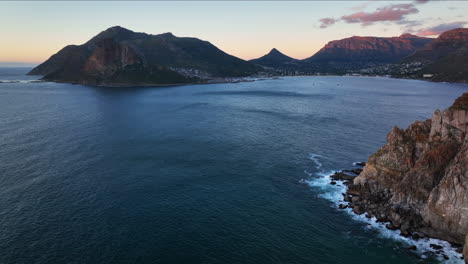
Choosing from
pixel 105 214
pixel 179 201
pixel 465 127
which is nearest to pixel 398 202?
pixel 465 127

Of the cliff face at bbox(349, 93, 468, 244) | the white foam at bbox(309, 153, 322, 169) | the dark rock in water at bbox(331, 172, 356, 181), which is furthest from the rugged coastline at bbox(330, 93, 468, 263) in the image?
the white foam at bbox(309, 153, 322, 169)

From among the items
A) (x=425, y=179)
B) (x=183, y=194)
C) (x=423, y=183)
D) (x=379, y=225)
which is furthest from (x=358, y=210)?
(x=183, y=194)

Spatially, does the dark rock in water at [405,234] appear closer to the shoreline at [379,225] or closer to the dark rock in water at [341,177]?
the shoreline at [379,225]

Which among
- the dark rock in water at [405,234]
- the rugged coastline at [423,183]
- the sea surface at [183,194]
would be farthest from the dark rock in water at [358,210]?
the dark rock in water at [405,234]

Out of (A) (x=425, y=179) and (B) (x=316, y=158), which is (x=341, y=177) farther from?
(A) (x=425, y=179)

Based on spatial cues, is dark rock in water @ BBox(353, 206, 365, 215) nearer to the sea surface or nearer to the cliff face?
the cliff face

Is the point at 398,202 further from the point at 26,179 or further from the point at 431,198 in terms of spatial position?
the point at 26,179

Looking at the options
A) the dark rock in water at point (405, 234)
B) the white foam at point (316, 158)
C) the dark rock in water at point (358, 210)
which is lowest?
the dark rock in water at point (405, 234)
